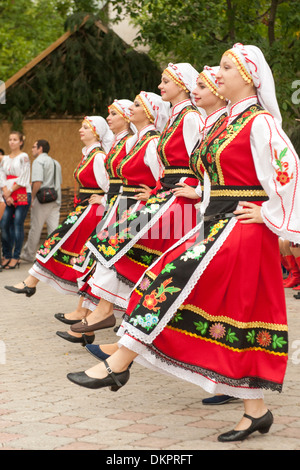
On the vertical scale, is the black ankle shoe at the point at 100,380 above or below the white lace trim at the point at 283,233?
below

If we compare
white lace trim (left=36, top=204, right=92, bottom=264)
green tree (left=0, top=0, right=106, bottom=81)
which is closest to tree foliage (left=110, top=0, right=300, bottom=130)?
white lace trim (left=36, top=204, right=92, bottom=264)

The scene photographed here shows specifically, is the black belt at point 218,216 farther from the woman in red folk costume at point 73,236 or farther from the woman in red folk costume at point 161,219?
the woman in red folk costume at point 73,236

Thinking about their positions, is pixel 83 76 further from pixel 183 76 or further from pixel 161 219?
pixel 161 219

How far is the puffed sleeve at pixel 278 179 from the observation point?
4293 mm

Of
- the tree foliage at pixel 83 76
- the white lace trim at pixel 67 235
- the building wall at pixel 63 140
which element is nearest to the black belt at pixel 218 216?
the white lace trim at pixel 67 235

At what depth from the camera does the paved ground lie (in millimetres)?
4324

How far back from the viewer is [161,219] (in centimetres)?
613

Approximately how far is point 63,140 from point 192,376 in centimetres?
1381

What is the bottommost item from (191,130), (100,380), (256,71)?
(100,380)

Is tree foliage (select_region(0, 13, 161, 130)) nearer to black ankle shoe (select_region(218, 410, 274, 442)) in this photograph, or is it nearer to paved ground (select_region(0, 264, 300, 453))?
paved ground (select_region(0, 264, 300, 453))

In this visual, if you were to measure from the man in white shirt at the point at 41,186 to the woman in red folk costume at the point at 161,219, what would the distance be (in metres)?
6.99

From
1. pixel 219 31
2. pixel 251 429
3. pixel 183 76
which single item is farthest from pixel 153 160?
pixel 219 31

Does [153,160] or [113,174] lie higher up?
[153,160]

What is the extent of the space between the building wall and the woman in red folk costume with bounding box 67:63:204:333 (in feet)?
37.3
